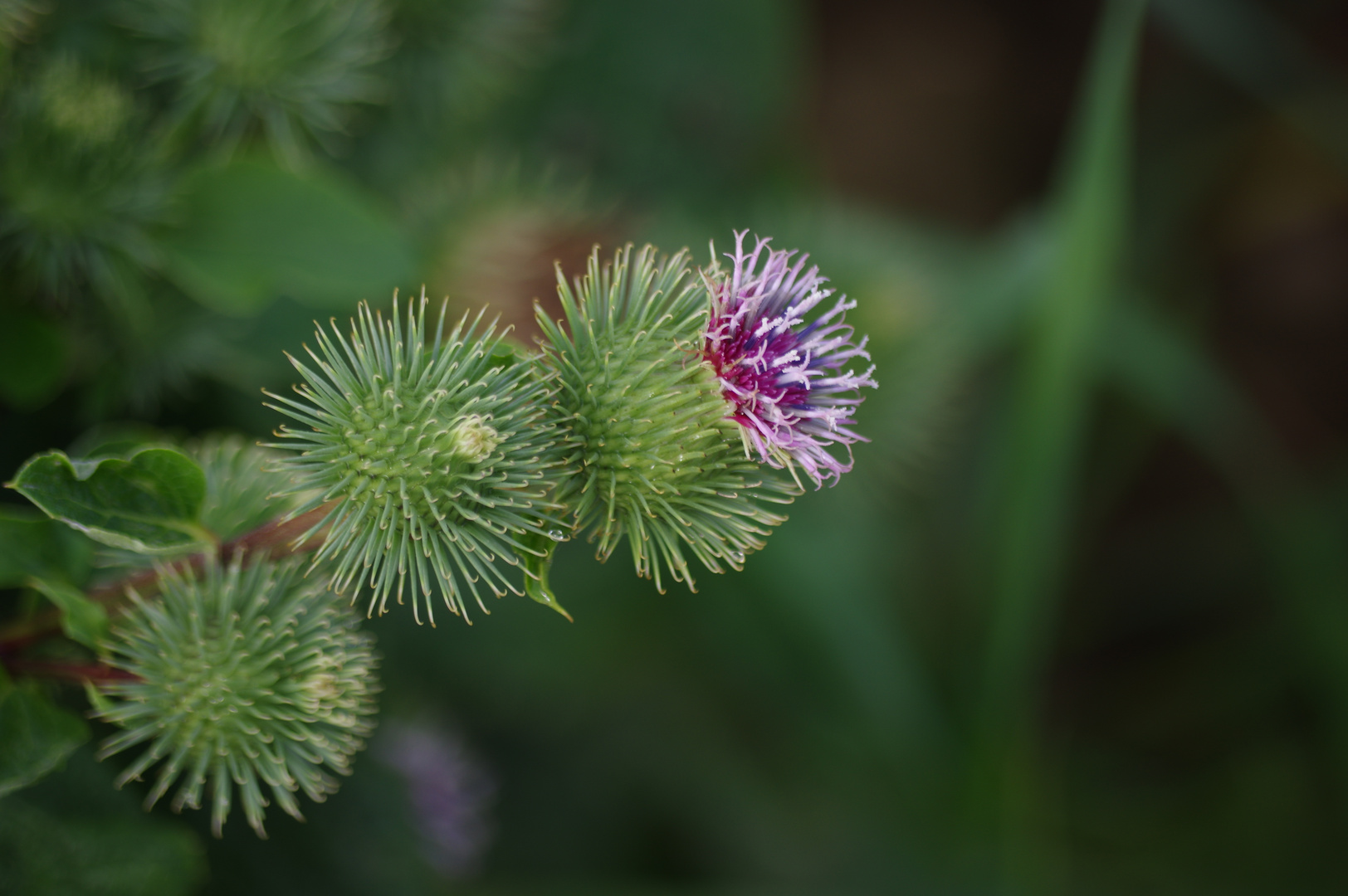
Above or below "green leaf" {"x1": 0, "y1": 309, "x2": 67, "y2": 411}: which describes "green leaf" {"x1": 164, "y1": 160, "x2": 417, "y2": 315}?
above

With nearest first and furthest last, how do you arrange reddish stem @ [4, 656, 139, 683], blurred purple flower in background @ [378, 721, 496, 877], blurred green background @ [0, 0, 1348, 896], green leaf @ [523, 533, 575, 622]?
green leaf @ [523, 533, 575, 622] < reddish stem @ [4, 656, 139, 683] < blurred green background @ [0, 0, 1348, 896] < blurred purple flower in background @ [378, 721, 496, 877]

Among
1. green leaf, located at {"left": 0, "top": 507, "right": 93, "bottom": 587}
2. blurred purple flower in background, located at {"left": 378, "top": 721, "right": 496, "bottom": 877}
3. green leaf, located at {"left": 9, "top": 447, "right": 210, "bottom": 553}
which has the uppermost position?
green leaf, located at {"left": 9, "top": 447, "right": 210, "bottom": 553}

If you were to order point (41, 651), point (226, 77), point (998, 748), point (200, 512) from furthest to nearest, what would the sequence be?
1. point (998, 748)
2. point (226, 77)
3. point (41, 651)
4. point (200, 512)

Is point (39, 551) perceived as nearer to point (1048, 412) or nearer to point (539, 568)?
point (539, 568)

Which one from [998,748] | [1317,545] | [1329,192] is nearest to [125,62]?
[998,748]

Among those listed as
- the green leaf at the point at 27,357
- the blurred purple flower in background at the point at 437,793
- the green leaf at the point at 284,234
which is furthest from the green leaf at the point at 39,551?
the blurred purple flower in background at the point at 437,793

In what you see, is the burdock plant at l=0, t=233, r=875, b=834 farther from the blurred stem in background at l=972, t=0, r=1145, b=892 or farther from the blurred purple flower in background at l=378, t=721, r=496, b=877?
the blurred stem in background at l=972, t=0, r=1145, b=892

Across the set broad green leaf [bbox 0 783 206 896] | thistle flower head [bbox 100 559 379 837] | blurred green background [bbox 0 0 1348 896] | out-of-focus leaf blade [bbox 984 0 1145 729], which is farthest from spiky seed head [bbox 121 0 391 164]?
out-of-focus leaf blade [bbox 984 0 1145 729]

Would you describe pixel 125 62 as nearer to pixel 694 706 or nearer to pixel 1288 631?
pixel 694 706
